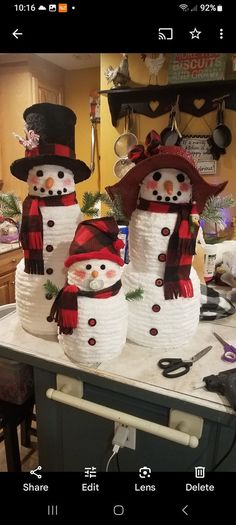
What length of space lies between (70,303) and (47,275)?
161 millimetres

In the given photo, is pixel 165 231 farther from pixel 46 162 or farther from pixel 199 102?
pixel 199 102

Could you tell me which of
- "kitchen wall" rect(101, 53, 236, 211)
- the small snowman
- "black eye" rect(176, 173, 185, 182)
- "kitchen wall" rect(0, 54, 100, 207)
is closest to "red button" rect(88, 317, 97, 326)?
the small snowman

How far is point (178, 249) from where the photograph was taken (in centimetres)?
70

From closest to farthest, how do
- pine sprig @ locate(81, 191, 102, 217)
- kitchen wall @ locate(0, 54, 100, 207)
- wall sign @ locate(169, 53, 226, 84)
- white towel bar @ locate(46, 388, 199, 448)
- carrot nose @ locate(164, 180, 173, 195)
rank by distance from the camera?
white towel bar @ locate(46, 388, 199, 448) → carrot nose @ locate(164, 180, 173, 195) → pine sprig @ locate(81, 191, 102, 217) → wall sign @ locate(169, 53, 226, 84) → kitchen wall @ locate(0, 54, 100, 207)

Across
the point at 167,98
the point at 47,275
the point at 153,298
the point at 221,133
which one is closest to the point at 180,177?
the point at 153,298

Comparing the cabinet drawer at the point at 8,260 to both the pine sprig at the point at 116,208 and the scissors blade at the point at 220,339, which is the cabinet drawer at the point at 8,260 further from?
the scissors blade at the point at 220,339

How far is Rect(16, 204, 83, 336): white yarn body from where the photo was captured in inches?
29.6

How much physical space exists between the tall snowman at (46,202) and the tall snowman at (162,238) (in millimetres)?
109

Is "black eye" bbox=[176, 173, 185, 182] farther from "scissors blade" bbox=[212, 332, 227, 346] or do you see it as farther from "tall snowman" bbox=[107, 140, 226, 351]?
"scissors blade" bbox=[212, 332, 227, 346]

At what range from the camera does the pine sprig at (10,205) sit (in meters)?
0.81

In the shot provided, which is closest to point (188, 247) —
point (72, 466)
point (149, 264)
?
point (149, 264)

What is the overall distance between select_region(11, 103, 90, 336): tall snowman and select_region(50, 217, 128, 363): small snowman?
0.11 meters
